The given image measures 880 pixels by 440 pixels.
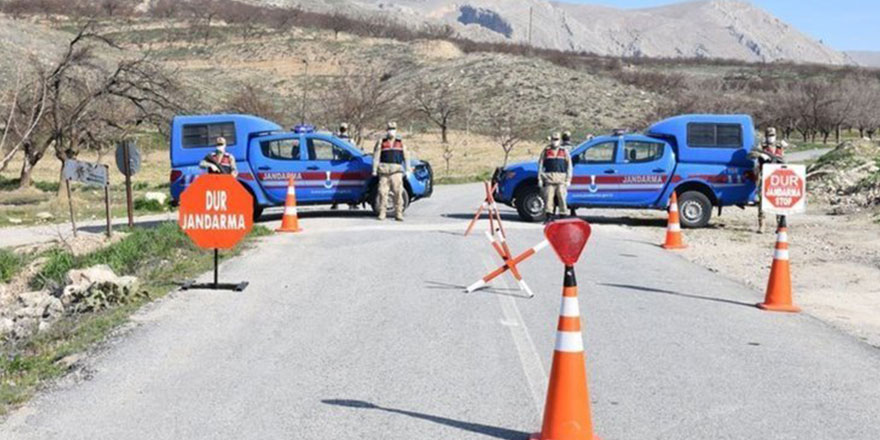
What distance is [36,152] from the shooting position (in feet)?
107

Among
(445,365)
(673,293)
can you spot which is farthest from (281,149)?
(445,365)

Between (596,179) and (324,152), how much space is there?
5452 mm

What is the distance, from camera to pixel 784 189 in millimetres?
12406

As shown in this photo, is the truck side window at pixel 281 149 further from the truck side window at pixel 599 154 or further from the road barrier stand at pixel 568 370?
the road barrier stand at pixel 568 370

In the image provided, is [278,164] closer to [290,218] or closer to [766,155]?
[290,218]

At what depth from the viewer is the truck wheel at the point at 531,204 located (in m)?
20.2

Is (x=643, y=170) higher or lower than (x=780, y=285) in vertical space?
higher

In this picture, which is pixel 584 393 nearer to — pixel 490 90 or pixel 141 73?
pixel 141 73

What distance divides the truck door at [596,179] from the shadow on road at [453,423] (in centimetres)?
1367

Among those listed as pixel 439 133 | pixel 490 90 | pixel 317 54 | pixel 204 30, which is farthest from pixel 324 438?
pixel 204 30

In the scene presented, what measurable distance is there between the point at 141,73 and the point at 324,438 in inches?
1093

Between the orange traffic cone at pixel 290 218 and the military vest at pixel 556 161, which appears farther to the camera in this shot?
the military vest at pixel 556 161

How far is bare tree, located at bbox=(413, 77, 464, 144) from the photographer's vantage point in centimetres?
7528

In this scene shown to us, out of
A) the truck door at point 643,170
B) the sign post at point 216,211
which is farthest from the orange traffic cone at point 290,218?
the sign post at point 216,211
